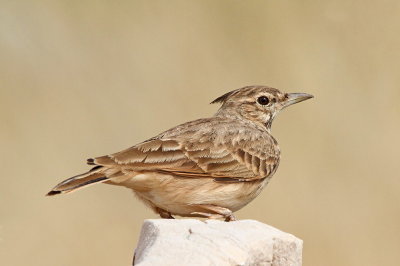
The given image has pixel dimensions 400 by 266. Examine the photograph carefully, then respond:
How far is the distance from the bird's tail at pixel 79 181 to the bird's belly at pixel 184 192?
0.76 feet

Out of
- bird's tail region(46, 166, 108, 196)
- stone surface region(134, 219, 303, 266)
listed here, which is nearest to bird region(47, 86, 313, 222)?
bird's tail region(46, 166, 108, 196)

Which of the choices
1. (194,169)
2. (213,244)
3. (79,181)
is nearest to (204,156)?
(194,169)

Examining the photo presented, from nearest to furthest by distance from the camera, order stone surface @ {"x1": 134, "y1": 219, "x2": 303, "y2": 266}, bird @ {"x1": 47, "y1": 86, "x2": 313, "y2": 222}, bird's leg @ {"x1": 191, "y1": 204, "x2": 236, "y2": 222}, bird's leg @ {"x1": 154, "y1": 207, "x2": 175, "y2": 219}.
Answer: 1. stone surface @ {"x1": 134, "y1": 219, "x2": 303, "y2": 266}
2. bird @ {"x1": 47, "y1": 86, "x2": 313, "y2": 222}
3. bird's leg @ {"x1": 191, "y1": 204, "x2": 236, "y2": 222}
4. bird's leg @ {"x1": 154, "y1": 207, "x2": 175, "y2": 219}

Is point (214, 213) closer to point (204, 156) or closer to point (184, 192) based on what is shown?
point (184, 192)

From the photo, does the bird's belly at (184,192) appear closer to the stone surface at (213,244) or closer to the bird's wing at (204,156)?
the bird's wing at (204,156)

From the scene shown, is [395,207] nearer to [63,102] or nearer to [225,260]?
[63,102]

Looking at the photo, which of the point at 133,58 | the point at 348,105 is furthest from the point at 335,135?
the point at 133,58

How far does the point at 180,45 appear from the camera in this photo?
14453mm

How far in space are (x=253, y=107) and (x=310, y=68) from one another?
16.0 feet

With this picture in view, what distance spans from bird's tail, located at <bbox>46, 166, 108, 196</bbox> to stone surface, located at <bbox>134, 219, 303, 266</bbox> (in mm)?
974

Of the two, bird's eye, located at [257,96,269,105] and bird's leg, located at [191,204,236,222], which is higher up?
bird's eye, located at [257,96,269,105]

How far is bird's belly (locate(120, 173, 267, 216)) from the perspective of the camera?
8.00 m

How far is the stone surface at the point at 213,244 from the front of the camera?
595cm

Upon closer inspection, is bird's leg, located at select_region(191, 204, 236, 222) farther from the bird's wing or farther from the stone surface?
the stone surface
